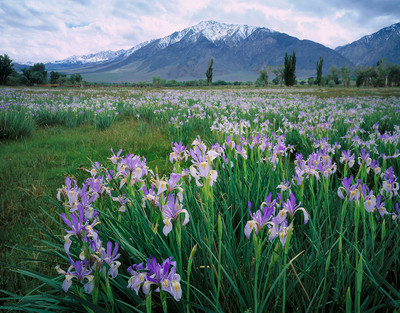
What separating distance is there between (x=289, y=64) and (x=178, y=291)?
62.4m

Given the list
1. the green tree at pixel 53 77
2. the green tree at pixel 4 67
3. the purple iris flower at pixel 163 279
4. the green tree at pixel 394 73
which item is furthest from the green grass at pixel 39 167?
the green tree at pixel 394 73

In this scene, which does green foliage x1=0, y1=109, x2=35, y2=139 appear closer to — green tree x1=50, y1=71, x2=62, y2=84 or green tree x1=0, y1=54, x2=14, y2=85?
green tree x1=0, y1=54, x2=14, y2=85

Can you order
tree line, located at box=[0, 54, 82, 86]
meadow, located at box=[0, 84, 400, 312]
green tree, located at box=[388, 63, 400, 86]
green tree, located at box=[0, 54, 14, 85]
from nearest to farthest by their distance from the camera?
meadow, located at box=[0, 84, 400, 312]
green tree, located at box=[0, 54, 14, 85]
tree line, located at box=[0, 54, 82, 86]
green tree, located at box=[388, 63, 400, 86]

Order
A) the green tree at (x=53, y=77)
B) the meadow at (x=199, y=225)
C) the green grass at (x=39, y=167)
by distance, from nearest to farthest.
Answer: the meadow at (x=199, y=225)
the green grass at (x=39, y=167)
the green tree at (x=53, y=77)

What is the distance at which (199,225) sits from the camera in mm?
1739

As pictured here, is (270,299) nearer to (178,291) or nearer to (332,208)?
(178,291)

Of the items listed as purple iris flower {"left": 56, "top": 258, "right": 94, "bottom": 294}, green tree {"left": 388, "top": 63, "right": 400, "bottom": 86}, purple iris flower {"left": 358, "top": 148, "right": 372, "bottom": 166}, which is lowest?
purple iris flower {"left": 56, "top": 258, "right": 94, "bottom": 294}

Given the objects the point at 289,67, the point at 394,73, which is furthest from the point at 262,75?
the point at 394,73

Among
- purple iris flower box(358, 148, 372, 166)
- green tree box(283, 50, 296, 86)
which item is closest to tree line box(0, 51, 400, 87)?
green tree box(283, 50, 296, 86)

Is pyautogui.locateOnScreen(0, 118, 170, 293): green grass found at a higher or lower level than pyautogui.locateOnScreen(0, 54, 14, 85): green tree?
lower

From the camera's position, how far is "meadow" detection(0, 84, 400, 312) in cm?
108

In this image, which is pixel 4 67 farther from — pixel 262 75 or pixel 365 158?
pixel 262 75

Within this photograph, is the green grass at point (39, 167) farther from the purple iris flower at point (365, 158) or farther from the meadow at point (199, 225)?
the purple iris flower at point (365, 158)

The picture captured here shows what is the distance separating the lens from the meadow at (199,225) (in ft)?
3.54
